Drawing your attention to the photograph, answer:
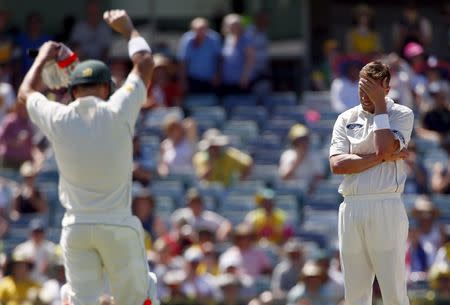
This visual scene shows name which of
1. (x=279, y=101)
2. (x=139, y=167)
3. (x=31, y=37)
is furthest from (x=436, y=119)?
(x=31, y=37)

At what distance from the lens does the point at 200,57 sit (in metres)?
18.9

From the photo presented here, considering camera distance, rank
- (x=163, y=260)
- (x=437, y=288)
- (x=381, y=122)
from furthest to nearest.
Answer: (x=163, y=260) → (x=437, y=288) → (x=381, y=122)

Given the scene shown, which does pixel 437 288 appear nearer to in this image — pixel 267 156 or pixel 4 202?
pixel 267 156

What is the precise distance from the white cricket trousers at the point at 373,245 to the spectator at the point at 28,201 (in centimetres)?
859

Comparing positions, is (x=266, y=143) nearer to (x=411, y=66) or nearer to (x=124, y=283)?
(x=411, y=66)

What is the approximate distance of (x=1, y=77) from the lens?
1902 centimetres

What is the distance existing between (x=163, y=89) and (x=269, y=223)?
398 centimetres

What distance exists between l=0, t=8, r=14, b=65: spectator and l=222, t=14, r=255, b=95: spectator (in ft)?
9.65

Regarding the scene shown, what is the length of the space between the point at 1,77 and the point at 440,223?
6576 millimetres

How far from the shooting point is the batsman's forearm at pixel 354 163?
8100 millimetres

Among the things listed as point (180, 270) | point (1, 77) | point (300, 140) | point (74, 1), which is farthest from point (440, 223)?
point (74, 1)

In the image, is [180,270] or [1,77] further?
[1,77]

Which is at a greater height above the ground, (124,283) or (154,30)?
(124,283)

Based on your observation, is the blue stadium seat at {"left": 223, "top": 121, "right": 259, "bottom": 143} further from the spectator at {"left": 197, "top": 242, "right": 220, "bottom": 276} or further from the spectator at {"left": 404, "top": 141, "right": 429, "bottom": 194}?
the spectator at {"left": 197, "top": 242, "right": 220, "bottom": 276}
